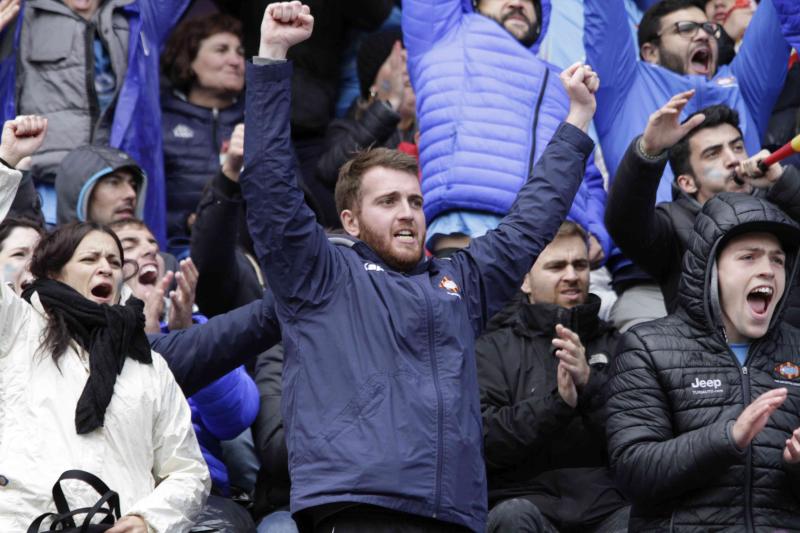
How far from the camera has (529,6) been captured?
7695 millimetres

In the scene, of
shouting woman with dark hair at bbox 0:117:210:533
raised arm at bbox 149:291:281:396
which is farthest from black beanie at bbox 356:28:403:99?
shouting woman with dark hair at bbox 0:117:210:533

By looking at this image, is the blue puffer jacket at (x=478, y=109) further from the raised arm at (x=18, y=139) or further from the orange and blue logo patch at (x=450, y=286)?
the raised arm at (x=18, y=139)

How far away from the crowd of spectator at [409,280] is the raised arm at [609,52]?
0.05ft

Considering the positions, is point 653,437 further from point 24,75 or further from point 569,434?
point 24,75

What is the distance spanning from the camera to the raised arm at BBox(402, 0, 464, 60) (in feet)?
24.8

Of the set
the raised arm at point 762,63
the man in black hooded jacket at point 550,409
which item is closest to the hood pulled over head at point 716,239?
the man in black hooded jacket at point 550,409

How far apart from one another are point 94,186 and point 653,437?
3.04m

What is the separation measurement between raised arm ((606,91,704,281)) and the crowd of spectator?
1cm

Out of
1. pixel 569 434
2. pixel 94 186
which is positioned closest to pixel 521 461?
pixel 569 434

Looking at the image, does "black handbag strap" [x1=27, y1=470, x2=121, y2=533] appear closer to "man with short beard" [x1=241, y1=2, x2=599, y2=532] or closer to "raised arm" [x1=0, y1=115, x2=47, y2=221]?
"man with short beard" [x1=241, y1=2, x2=599, y2=532]

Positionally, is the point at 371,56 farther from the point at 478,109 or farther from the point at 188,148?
the point at 478,109

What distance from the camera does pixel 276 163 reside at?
4891 mm

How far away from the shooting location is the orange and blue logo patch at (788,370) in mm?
5586

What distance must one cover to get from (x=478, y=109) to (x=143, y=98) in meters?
1.89
